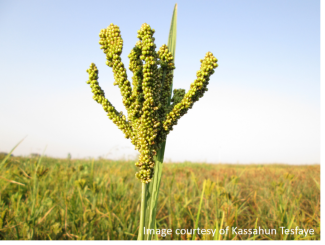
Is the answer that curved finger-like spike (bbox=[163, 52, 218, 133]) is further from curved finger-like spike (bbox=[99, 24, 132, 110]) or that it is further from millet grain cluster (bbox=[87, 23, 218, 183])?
curved finger-like spike (bbox=[99, 24, 132, 110])

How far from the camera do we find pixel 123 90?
124 centimetres

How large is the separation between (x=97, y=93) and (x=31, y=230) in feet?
7.47

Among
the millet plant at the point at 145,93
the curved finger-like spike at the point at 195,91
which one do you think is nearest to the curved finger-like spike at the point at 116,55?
the millet plant at the point at 145,93

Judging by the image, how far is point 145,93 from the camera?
1229 mm

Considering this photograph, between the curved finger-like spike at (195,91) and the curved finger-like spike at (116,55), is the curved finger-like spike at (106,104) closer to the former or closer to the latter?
the curved finger-like spike at (116,55)

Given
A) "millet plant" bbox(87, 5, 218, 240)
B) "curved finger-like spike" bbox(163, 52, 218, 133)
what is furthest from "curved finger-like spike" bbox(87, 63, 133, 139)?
"curved finger-like spike" bbox(163, 52, 218, 133)

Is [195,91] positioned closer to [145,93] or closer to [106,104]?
[145,93]

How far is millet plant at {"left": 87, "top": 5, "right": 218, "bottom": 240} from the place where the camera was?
1.22m

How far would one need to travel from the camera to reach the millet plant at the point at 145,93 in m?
1.22

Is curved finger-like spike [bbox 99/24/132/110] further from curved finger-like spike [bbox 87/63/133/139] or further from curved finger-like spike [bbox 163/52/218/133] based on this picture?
curved finger-like spike [bbox 163/52/218/133]

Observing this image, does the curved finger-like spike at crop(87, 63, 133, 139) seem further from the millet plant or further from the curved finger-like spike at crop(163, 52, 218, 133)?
the curved finger-like spike at crop(163, 52, 218, 133)
